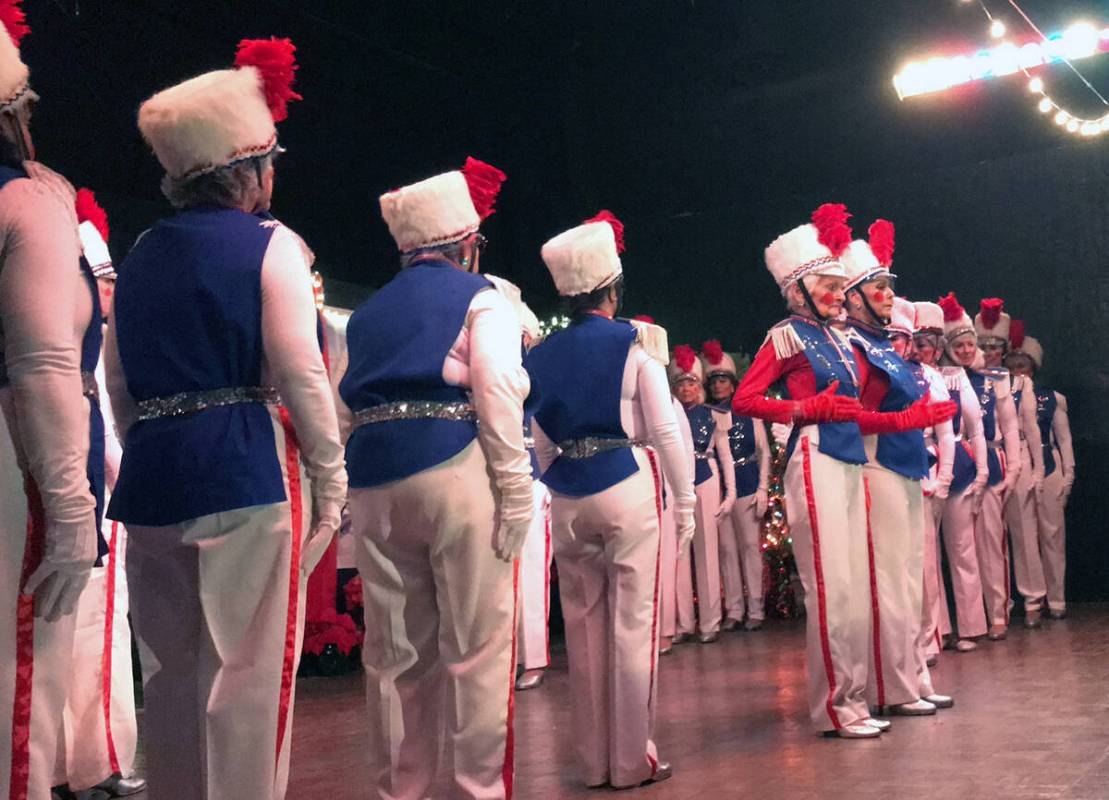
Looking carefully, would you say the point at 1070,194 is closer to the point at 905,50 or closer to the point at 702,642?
the point at 905,50

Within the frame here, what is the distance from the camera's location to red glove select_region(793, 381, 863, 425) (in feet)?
18.4

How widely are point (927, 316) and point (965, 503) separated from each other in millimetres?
1238

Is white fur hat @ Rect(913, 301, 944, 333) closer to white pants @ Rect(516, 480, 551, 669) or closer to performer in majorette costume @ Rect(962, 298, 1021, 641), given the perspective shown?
performer in majorette costume @ Rect(962, 298, 1021, 641)

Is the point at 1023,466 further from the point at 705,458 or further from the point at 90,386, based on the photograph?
the point at 90,386

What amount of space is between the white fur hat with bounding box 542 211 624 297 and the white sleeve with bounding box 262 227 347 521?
2.18 meters

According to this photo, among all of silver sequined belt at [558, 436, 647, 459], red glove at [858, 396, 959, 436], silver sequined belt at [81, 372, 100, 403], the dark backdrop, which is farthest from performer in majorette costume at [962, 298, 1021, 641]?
silver sequined belt at [81, 372, 100, 403]

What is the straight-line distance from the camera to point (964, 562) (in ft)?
29.8

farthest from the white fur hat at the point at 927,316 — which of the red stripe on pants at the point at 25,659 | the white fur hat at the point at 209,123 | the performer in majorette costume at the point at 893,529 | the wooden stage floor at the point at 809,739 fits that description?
the red stripe on pants at the point at 25,659

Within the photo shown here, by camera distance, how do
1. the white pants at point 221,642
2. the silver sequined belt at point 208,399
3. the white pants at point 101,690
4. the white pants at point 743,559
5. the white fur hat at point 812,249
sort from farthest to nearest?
the white pants at point 743,559
the white fur hat at point 812,249
the white pants at point 101,690
the silver sequined belt at point 208,399
the white pants at point 221,642

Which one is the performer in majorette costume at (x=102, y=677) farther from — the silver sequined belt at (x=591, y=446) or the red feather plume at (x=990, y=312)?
the red feather plume at (x=990, y=312)

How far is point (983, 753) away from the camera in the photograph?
4.88 m

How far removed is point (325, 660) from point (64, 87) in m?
3.83

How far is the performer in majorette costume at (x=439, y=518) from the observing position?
3799 mm

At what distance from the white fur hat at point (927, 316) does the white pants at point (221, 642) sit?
21.7ft
